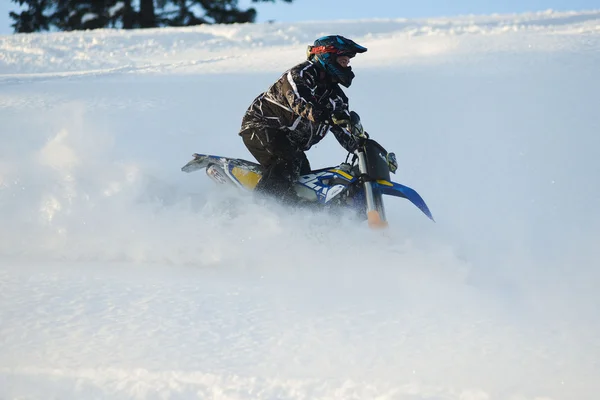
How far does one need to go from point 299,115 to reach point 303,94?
0.71ft

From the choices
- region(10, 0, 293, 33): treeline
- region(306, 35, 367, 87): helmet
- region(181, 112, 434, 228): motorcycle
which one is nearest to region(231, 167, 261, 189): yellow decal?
region(181, 112, 434, 228): motorcycle

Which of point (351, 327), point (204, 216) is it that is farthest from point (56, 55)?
point (351, 327)

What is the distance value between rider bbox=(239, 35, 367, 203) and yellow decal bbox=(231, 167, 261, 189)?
0.15m

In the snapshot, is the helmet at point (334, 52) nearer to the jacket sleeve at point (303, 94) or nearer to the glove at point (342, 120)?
the jacket sleeve at point (303, 94)

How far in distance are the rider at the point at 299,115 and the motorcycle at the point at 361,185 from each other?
0.09 metres

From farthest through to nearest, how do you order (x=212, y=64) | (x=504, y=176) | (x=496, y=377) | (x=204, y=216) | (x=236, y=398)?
(x=212, y=64) → (x=504, y=176) → (x=204, y=216) → (x=496, y=377) → (x=236, y=398)

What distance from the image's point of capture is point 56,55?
13.4m

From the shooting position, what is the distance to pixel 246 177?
20.8ft

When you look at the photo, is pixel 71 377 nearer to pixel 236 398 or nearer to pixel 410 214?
pixel 236 398

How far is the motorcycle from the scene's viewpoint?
5480mm

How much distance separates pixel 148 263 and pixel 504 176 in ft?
13.7

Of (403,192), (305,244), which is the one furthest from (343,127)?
(305,244)

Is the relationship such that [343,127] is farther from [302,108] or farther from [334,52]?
[334,52]

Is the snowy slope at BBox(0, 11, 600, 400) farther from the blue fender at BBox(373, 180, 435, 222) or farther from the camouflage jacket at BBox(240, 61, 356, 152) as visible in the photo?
the camouflage jacket at BBox(240, 61, 356, 152)
